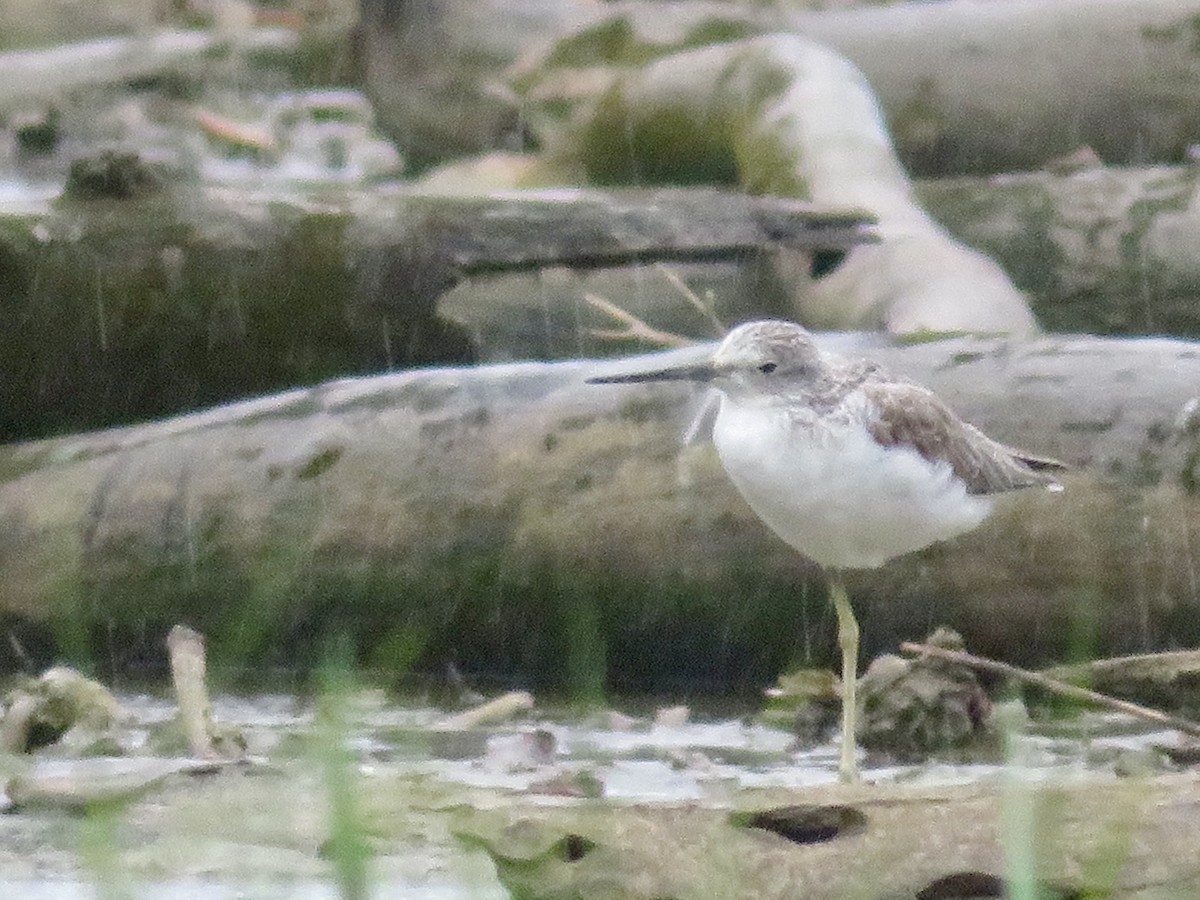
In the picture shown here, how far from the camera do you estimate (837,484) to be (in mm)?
5043

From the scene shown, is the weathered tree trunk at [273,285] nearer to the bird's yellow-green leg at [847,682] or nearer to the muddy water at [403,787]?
the muddy water at [403,787]

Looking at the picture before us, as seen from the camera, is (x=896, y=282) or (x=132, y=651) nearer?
(x=132, y=651)

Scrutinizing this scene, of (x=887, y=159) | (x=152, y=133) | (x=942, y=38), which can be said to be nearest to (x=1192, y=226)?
(x=887, y=159)

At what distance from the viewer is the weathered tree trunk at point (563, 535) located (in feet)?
18.8

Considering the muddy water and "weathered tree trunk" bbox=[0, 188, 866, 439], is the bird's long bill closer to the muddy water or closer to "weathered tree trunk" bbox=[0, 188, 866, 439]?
the muddy water

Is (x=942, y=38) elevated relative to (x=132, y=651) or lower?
elevated

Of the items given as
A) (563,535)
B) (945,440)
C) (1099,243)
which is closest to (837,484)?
(945,440)

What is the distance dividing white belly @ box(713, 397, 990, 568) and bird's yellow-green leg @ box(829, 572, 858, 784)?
1.03 feet

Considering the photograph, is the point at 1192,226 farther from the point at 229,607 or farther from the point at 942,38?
the point at 229,607

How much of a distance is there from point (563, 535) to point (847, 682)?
3.28ft

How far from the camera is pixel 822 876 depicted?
10.5 feet

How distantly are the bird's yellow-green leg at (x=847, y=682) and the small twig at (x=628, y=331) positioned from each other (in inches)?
59.6

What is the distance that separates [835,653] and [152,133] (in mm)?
7362

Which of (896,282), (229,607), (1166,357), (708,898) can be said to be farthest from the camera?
(896,282)
